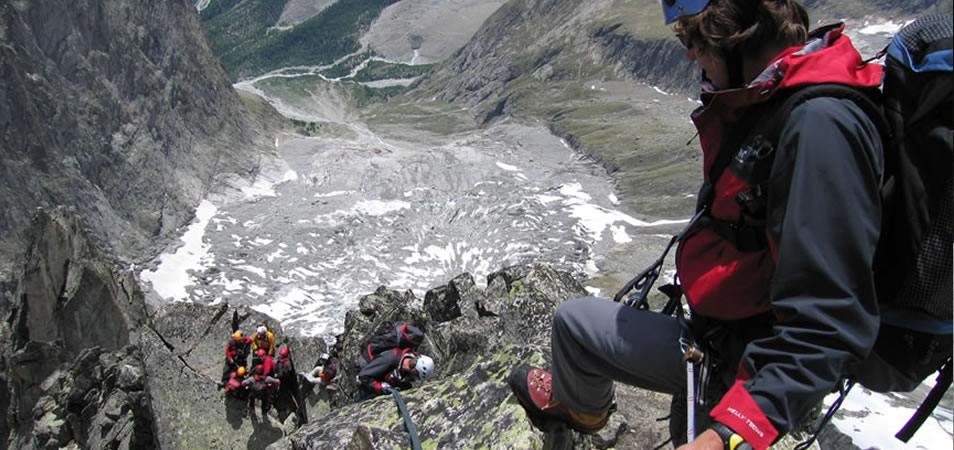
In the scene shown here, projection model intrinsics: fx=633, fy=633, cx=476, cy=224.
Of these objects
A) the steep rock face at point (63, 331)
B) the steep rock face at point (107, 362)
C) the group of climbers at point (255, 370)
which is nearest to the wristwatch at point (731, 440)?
A: the steep rock face at point (107, 362)

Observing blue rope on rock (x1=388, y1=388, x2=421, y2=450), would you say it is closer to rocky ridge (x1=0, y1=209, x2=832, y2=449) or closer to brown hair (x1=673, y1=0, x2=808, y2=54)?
rocky ridge (x1=0, y1=209, x2=832, y2=449)

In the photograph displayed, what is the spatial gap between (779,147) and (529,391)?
3557mm

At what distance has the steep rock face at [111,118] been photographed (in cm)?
6088

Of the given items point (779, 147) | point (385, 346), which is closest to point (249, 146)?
point (385, 346)

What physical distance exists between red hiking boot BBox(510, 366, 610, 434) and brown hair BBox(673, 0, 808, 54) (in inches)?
124

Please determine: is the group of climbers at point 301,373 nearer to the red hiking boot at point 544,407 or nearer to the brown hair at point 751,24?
the red hiking boot at point 544,407

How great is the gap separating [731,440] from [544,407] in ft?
8.73

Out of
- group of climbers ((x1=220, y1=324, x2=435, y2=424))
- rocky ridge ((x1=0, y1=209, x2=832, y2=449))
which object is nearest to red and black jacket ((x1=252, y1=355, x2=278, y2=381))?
group of climbers ((x1=220, y1=324, x2=435, y2=424))

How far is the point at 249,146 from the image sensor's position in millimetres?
109938

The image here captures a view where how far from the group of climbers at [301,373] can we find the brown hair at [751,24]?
764 cm

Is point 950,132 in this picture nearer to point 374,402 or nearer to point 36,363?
point 374,402

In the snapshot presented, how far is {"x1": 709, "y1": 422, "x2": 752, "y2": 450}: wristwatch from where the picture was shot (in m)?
3.36

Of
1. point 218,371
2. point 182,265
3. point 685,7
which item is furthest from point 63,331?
point 182,265

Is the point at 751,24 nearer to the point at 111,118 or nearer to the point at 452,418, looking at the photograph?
the point at 452,418
